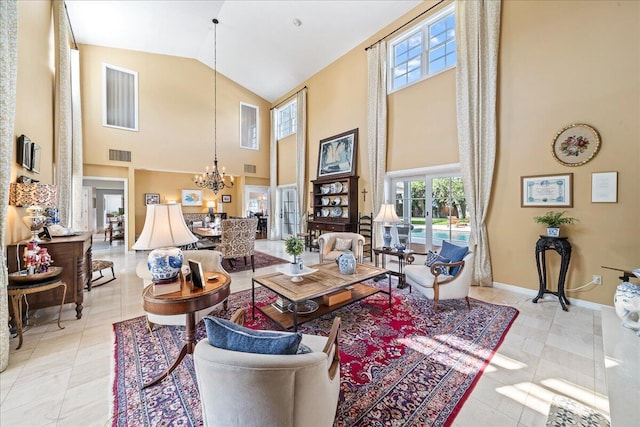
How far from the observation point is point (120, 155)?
6.64m

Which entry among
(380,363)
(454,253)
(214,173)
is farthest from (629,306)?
(214,173)

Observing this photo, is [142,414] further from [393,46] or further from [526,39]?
[393,46]

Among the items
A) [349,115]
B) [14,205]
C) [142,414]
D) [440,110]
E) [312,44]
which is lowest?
[142,414]

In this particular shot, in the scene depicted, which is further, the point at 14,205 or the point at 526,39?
the point at 526,39

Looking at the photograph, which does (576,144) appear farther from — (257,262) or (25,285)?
(25,285)

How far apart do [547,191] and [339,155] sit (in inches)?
169

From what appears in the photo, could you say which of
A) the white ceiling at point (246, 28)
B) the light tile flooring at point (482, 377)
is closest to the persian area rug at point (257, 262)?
the light tile flooring at point (482, 377)

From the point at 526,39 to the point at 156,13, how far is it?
7120mm

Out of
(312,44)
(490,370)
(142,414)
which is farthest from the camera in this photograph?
(312,44)

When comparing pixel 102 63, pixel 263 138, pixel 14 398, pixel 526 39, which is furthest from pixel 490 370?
pixel 102 63

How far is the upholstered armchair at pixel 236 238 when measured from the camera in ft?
15.1

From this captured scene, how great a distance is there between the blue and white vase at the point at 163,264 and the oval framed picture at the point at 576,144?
469cm

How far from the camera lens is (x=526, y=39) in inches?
138

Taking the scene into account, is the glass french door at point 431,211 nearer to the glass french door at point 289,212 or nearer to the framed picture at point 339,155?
the framed picture at point 339,155
